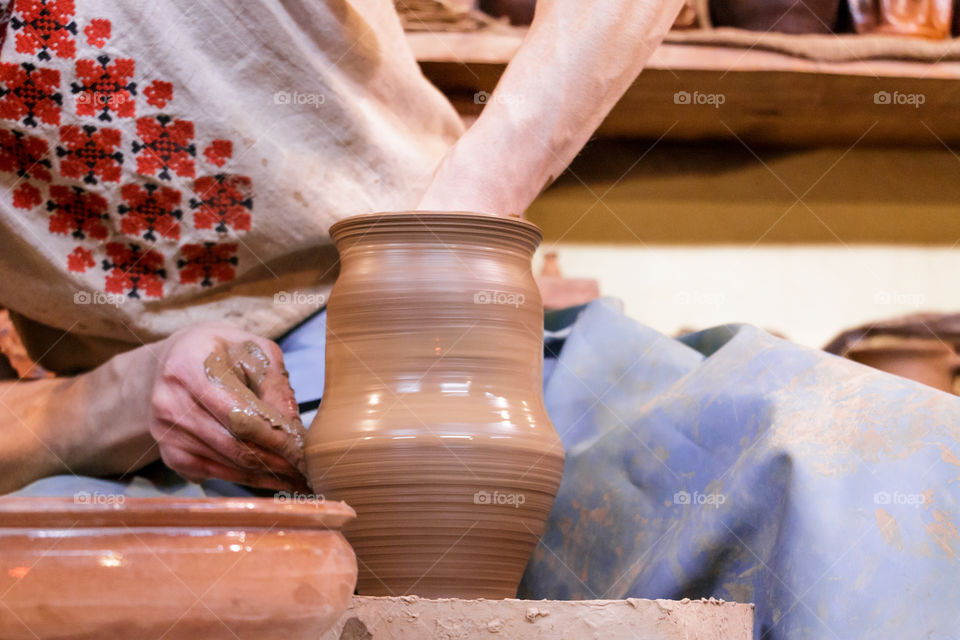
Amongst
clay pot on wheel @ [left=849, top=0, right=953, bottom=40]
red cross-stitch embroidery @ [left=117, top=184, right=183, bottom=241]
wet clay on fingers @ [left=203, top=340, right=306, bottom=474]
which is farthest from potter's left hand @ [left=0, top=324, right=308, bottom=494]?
clay pot on wheel @ [left=849, top=0, right=953, bottom=40]

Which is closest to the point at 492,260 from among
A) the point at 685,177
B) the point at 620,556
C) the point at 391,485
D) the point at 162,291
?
the point at 391,485

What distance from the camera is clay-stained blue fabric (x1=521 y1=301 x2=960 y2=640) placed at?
27.7 inches

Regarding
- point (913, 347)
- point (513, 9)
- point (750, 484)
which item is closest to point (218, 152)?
point (750, 484)

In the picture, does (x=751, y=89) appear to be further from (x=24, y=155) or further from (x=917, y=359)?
(x=24, y=155)

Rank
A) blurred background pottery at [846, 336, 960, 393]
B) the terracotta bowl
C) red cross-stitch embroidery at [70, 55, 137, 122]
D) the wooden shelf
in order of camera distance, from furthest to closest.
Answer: blurred background pottery at [846, 336, 960, 393], the wooden shelf, red cross-stitch embroidery at [70, 55, 137, 122], the terracotta bowl

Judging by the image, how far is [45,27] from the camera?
981 mm

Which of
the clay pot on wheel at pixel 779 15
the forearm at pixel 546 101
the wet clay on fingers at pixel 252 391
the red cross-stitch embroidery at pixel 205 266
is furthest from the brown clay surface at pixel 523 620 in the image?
the clay pot on wheel at pixel 779 15

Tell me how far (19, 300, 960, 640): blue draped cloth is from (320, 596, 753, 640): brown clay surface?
0.13 m

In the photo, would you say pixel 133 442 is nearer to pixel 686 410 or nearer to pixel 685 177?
pixel 686 410

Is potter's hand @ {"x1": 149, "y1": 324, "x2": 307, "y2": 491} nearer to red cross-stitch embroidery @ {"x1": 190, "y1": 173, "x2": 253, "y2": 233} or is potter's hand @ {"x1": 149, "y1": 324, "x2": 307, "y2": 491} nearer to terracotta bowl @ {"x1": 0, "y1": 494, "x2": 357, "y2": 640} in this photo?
red cross-stitch embroidery @ {"x1": 190, "y1": 173, "x2": 253, "y2": 233}

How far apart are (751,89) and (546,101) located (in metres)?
0.99

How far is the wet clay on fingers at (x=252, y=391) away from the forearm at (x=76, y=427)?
6.7 inches

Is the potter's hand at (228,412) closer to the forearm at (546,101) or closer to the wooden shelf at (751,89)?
the forearm at (546,101)

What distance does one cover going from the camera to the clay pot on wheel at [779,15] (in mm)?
1756
